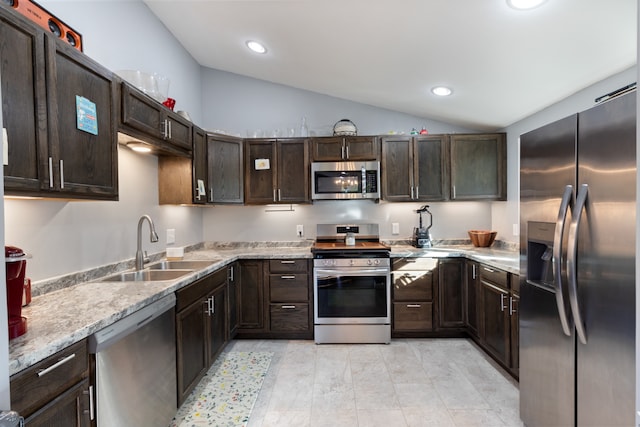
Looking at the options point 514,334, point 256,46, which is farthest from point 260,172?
point 514,334

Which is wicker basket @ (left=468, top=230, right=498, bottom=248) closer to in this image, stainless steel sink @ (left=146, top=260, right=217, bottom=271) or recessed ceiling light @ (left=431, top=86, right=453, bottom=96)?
recessed ceiling light @ (left=431, top=86, right=453, bottom=96)

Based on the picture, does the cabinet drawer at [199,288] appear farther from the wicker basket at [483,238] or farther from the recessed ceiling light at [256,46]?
the wicker basket at [483,238]

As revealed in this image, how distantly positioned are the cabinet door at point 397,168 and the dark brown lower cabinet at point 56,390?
2.92 m

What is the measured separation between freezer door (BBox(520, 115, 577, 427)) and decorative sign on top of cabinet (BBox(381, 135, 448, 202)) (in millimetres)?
1694

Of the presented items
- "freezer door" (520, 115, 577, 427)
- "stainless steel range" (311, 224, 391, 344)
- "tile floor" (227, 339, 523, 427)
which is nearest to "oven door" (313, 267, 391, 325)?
"stainless steel range" (311, 224, 391, 344)

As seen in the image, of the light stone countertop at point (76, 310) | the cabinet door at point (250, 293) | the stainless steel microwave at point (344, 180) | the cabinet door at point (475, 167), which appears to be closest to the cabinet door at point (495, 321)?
the light stone countertop at point (76, 310)

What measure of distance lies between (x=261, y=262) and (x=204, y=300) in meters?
0.91

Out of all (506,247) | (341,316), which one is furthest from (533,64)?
(341,316)

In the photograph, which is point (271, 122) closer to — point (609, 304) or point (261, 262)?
point (261, 262)

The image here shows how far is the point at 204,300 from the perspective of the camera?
7.82ft

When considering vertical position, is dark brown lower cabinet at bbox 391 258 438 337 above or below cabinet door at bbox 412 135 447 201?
below

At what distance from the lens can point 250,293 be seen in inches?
128

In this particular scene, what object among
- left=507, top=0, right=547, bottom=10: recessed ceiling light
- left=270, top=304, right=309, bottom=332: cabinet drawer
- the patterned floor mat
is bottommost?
the patterned floor mat

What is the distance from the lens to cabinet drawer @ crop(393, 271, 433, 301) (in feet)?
10.5
